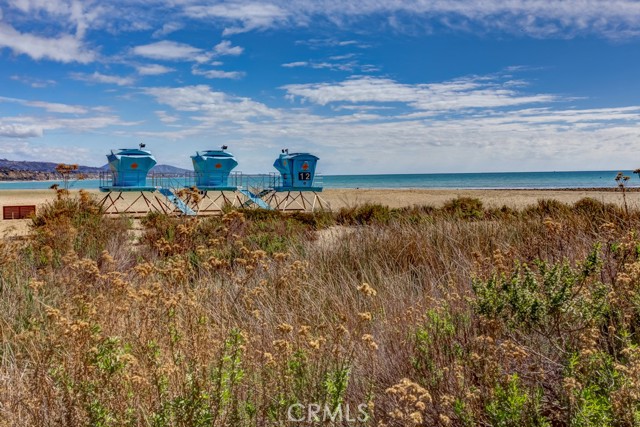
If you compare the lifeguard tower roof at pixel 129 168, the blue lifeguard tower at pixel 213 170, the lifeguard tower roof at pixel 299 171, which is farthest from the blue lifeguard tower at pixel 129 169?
the lifeguard tower roof at pixel 299 171

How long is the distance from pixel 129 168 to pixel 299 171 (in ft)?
24.6

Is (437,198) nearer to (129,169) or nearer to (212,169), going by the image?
(212,169)

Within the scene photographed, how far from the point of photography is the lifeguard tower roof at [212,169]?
24719 millimetres

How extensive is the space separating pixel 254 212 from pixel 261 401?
13.1 meters

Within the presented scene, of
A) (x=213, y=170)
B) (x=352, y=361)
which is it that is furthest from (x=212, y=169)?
(x=352, y=361)

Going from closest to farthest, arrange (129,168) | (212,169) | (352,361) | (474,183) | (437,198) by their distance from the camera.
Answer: (352,361) < (129,168) < (212,169) < (437,198) < (474,183)

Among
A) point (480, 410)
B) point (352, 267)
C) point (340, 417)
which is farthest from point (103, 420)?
point (352, 267)

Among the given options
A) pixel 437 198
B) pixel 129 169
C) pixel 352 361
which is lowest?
pixel 352 361

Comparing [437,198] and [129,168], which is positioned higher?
[129,168]

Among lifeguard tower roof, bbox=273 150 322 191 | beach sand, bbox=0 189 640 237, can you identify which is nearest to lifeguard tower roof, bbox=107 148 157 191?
beach sand, bbox=0 189 640 237

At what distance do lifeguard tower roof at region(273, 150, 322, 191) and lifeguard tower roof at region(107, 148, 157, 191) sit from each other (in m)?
5.90

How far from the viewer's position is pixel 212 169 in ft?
→ 81.4

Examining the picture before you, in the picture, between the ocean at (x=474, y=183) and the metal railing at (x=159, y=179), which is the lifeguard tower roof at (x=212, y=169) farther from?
the ocean at (x=474, y=183)

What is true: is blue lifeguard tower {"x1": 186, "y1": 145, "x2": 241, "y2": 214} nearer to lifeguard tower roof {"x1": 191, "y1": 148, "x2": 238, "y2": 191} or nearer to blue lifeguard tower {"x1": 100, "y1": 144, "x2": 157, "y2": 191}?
lifeguard tower roof {"x1": 191, "y1": 148, "x2": 238, "y2": 191}
